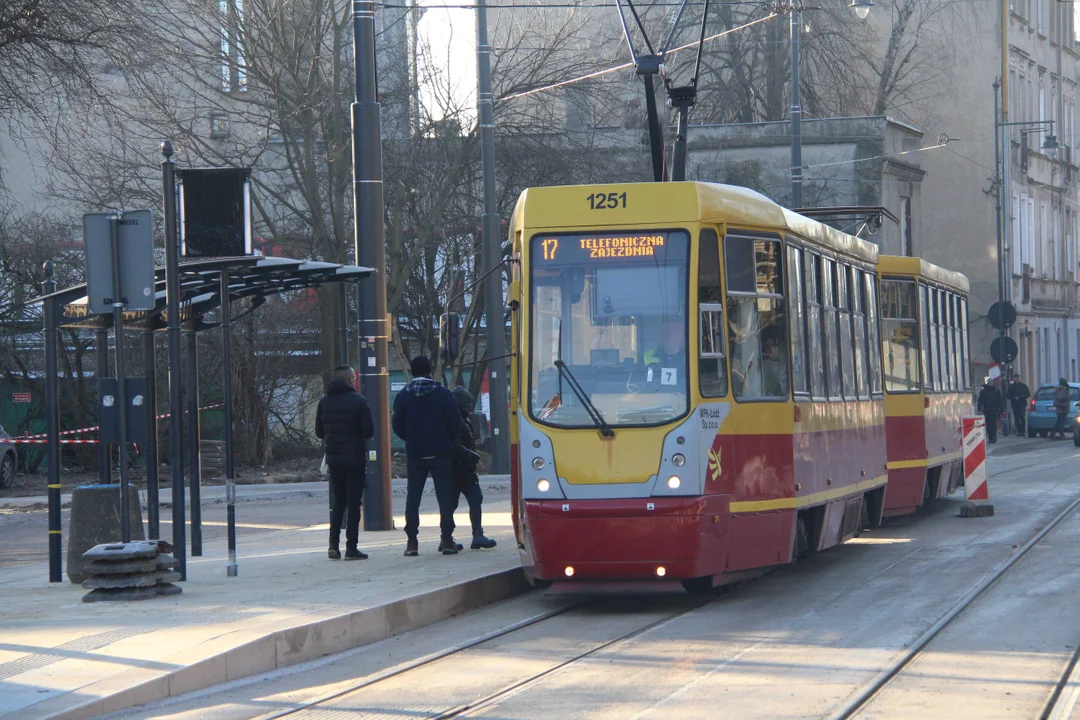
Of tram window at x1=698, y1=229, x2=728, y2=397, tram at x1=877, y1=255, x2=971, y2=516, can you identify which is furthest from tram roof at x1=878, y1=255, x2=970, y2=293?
tram window at x1=698, y1=229, x2=728, y2=397

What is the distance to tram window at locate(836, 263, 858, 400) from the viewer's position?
45.6 ft

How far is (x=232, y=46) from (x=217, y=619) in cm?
1904

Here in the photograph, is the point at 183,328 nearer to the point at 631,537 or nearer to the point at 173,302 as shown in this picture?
the point at 173,302

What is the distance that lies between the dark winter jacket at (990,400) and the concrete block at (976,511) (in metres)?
22.7

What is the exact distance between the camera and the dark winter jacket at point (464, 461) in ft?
46.2

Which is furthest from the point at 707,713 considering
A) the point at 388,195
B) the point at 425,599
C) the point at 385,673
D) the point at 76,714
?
the point at 388,195

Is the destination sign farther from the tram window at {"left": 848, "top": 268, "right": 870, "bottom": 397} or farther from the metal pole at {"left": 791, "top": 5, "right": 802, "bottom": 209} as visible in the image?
the metal pole at {"left": 791, "top": 5, "right": 802, "bottom": 209}

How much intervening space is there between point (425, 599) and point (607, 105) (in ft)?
71.3

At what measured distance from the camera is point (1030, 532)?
16297mm

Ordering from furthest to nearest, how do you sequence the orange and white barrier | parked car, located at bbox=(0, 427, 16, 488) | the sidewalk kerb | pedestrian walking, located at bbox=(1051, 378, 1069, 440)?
pedestrian walking, located at bbox=(1051, 378, 1069, 440)
parked car, located at bbox=(0, 427, 16, 488)
the orange and white barrier
the sidewalk kerb

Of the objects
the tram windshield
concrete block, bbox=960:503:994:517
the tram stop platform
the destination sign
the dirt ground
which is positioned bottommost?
concrete block, bbox=960:503:994:517

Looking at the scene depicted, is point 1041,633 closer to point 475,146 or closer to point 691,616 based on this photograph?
point 691,616

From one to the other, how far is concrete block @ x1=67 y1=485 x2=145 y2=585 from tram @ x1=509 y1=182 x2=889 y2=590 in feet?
11.3

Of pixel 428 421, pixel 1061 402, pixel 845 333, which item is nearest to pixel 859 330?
pixel 845 333
